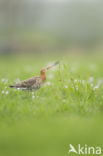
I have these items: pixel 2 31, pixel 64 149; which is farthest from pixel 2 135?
pixel 2 31

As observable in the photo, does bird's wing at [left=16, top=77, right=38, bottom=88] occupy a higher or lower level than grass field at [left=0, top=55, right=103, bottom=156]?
higher

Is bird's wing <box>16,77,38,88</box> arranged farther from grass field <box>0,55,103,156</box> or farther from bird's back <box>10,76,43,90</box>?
grass field <box>0,55,103,156</box>

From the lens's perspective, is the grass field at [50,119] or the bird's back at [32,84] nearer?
the grass field at [50,119]

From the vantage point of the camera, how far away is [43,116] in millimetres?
3316

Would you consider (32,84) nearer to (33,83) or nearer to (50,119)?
(33,83)

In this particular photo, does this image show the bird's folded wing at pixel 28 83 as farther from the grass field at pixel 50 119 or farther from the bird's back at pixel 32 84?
the grass field at pixel 50 119

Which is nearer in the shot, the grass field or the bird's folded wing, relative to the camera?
the grass field

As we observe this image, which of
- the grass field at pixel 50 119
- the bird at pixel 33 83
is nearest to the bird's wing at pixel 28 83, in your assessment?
the bird at pixel 33 83

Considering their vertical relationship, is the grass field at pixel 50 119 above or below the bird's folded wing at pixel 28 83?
below

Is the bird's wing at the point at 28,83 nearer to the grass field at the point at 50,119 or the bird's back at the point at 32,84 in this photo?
the bird's back at the point at 32,84

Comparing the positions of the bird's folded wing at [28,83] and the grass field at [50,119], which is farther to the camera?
the bird's folded wing at [28,83]

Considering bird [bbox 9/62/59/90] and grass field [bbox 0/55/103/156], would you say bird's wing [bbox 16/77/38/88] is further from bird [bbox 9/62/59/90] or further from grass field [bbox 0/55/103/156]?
grass field [bbox 0/55/103/156]

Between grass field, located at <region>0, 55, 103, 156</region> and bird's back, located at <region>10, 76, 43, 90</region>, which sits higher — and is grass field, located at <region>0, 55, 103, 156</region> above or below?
below

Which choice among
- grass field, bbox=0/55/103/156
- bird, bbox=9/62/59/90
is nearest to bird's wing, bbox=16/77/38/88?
bird, bbox=9/62/59/90
